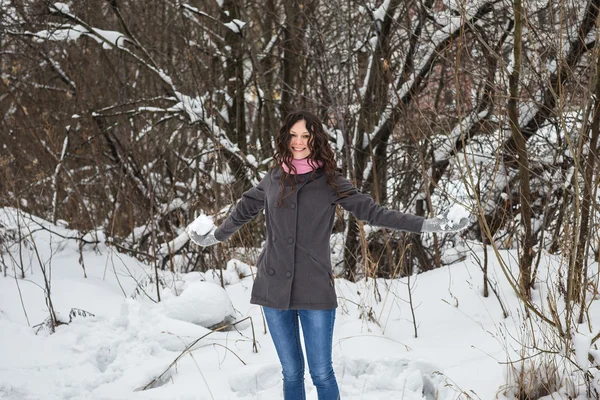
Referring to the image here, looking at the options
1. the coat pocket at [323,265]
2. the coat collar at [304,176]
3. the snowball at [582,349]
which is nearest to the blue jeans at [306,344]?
the coat pocket at [323,265]

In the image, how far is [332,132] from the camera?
5.86 m

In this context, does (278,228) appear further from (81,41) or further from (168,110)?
(81,41)

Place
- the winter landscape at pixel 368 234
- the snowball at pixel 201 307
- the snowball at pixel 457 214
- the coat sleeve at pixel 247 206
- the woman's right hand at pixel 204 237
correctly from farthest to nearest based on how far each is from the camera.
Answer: the snowball at pixel 201 307
the winter landscape at pixel 368 234
the woman's right hand at pixel 204 237
the coat sleeve at pixel 247 206
the snowball at pixel 457 214

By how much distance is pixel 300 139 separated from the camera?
87.2 inches

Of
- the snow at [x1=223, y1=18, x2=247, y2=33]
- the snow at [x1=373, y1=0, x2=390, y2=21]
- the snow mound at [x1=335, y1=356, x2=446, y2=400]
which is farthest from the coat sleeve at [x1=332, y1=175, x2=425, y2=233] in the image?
the snow at [x1=223, y1=18, x2=247, y2=33]

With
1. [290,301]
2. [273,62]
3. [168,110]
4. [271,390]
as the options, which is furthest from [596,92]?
[273,62]

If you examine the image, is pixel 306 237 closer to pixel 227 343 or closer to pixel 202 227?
pixel 202 227

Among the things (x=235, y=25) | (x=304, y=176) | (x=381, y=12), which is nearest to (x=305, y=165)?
(x=304, y=176)

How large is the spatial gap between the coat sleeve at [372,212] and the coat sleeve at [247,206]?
0.35 meters

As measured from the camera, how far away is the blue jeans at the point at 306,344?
2209 mm

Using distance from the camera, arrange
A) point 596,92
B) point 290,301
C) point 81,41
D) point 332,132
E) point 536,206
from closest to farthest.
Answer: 1. point 290,301
2. point 596,92
3. point 536,206
4. point 332,132
5. point 81,41

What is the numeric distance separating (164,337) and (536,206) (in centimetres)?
376

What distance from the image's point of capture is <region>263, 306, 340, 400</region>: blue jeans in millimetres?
2209

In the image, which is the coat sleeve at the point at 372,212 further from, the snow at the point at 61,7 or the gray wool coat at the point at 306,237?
the snow at the point at 61,7
